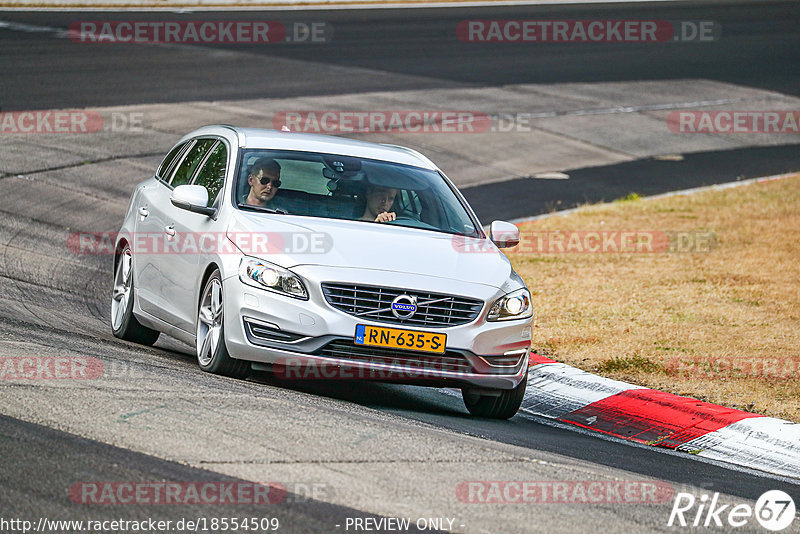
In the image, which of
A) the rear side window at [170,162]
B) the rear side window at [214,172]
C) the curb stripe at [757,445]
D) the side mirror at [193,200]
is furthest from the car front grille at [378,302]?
the rear side window at [170,162]

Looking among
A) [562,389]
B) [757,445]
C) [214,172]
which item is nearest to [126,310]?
[214,172]

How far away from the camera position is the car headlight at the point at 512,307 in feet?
25.7

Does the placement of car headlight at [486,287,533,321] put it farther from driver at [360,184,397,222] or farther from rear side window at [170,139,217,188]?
rear side window at [170,139,217,188]

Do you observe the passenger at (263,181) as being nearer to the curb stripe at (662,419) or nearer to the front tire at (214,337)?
the front tire at (214,337)

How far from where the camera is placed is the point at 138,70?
24266mm

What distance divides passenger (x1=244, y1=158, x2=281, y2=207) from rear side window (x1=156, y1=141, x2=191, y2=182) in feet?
4.56

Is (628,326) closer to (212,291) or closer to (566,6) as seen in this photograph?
(212,291)

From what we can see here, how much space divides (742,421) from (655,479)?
81.6 inches

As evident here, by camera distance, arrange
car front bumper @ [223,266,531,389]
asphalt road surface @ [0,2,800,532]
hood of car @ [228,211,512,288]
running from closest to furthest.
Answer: asphalt road surface @ [0,2,800,532]
car front bumper @ [223,266,531,389]
hood of car @ [228,211,512,288]

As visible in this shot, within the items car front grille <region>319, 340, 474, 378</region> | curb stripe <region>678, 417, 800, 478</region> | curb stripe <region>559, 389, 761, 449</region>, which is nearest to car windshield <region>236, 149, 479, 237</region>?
car front grille <region>319, 340, 474, 378</region>

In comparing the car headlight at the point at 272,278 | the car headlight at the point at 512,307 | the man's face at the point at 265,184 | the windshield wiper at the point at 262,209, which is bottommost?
the car headlight at the point at 512,307

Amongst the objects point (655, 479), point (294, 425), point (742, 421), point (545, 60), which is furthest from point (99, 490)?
point (545, 60)

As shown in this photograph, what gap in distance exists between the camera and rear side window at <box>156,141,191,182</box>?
990 cm

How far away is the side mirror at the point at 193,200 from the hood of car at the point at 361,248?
27 cm
